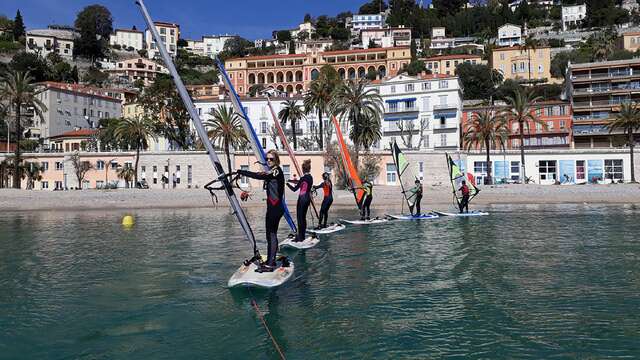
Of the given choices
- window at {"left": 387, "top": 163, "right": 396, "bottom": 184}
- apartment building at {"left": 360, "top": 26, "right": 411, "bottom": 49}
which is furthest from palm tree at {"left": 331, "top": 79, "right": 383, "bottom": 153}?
apartment building at {"left": 360, "top": 26, "right": 411, "bottom": 49}

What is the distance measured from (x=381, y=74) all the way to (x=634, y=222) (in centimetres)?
12037

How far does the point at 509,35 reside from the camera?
175m

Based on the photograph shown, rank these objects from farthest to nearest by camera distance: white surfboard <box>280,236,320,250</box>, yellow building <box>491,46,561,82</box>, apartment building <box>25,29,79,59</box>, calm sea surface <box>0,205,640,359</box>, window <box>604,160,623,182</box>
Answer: apartment building <box>25,29,79,59</box>, yellow building <box>491,46,561,82</box>, window <box>604,160,623,182</box>, white surfboard <box>280,236,320,250</box>, calm sea surface <box>0,205,640,359</box>

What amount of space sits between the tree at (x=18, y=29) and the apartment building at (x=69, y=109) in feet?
258

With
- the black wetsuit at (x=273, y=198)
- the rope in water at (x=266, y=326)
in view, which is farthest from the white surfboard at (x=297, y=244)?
the rope in water at (x=266, y=326)

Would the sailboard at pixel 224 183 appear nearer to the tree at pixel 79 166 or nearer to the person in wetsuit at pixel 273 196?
the person in wetsuit at pixel 273 196

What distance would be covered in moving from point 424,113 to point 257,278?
80.5 meters

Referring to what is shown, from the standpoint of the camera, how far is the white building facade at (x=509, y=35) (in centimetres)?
17400

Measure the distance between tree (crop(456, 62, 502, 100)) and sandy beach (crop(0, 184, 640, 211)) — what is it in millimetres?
71003

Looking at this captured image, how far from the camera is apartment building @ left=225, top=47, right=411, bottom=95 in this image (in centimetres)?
14600

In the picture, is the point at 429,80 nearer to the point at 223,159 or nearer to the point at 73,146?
the point at 223,159

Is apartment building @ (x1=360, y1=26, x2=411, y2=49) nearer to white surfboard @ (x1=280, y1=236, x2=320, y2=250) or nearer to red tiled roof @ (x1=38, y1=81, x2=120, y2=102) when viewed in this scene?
red tiled roof @ (x1=38, y1=81, x2=120, y2=102)

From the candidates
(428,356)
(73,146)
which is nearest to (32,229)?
(428,356)

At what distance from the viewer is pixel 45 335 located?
944 cm
